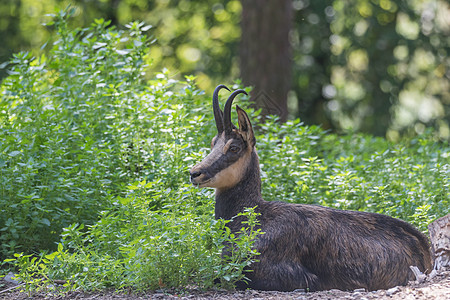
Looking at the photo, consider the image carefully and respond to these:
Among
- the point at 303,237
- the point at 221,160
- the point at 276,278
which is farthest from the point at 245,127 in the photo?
the point at 276,278

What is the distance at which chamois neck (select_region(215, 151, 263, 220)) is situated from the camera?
6.29 metres

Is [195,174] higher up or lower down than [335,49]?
lower down

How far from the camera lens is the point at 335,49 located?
18812 mm

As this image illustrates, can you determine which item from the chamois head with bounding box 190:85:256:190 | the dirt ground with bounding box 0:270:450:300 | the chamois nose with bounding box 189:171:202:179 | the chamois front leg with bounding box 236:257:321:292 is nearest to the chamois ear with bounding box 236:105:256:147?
the chamois head with bounding box 190:85:256:190

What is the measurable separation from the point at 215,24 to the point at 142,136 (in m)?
11.2

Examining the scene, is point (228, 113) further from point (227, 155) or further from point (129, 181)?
point (129, 181)

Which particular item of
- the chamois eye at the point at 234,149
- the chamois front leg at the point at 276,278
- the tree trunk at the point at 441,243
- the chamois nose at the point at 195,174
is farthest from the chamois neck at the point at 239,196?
the tree trunk at the point at 441,243

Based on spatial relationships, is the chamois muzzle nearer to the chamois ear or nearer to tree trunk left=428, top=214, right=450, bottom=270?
the chamois ear

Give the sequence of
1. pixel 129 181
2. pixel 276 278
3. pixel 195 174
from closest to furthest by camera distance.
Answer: pixel 276 278 < pixel 195 174 < pixel 129 181

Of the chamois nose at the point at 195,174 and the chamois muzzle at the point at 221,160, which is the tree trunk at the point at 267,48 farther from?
the chamois nose at the point at 195,174

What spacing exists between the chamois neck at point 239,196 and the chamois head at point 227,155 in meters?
0.05

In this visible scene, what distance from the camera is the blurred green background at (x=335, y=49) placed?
17672mm

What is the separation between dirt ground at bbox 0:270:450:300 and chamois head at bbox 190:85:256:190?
0.98 metres

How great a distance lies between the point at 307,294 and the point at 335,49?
13947mm
